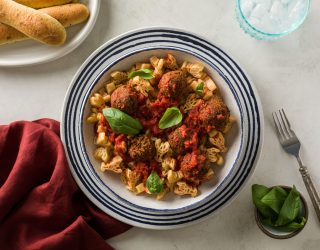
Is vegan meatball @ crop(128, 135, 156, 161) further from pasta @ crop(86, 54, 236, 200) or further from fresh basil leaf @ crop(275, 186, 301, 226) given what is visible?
fresh basil leaf @ crop(275, 186, 301, 226)

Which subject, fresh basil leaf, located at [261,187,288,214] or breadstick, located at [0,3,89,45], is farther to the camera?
breadstick, located at [0,3,89,45]

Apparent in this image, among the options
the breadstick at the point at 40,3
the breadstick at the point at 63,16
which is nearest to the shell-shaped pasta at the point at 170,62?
the breadstick at the point at 63,16

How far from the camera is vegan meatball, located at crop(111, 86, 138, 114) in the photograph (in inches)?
76.7

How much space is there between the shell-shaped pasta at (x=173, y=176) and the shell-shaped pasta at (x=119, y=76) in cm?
45

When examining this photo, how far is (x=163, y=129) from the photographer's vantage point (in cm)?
203

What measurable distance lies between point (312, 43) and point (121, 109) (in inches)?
37.9

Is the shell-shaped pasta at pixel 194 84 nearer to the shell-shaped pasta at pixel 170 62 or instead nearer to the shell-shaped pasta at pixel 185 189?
the shell-shaped pasta at pixel 170 62

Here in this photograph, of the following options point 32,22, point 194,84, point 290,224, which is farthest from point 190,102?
point 32,22

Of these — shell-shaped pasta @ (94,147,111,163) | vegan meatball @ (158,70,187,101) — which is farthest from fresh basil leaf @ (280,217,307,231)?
shell-shaped pasta @ (94,147,111,163)

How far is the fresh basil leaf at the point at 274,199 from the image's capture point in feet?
6.60

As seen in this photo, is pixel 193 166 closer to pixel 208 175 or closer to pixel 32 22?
pixel 208 175

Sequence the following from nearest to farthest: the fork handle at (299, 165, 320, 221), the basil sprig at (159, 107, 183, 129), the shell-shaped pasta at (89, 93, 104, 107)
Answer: the basil sprig at (159, 107, 183, 129) → the shell-shaped pasta at (89, 93, 104, 107) → the fork handle at (299, 165, 320, 221)

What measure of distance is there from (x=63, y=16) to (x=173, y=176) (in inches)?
34.4

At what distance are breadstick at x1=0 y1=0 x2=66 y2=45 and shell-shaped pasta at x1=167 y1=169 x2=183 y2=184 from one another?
2.55 feet
